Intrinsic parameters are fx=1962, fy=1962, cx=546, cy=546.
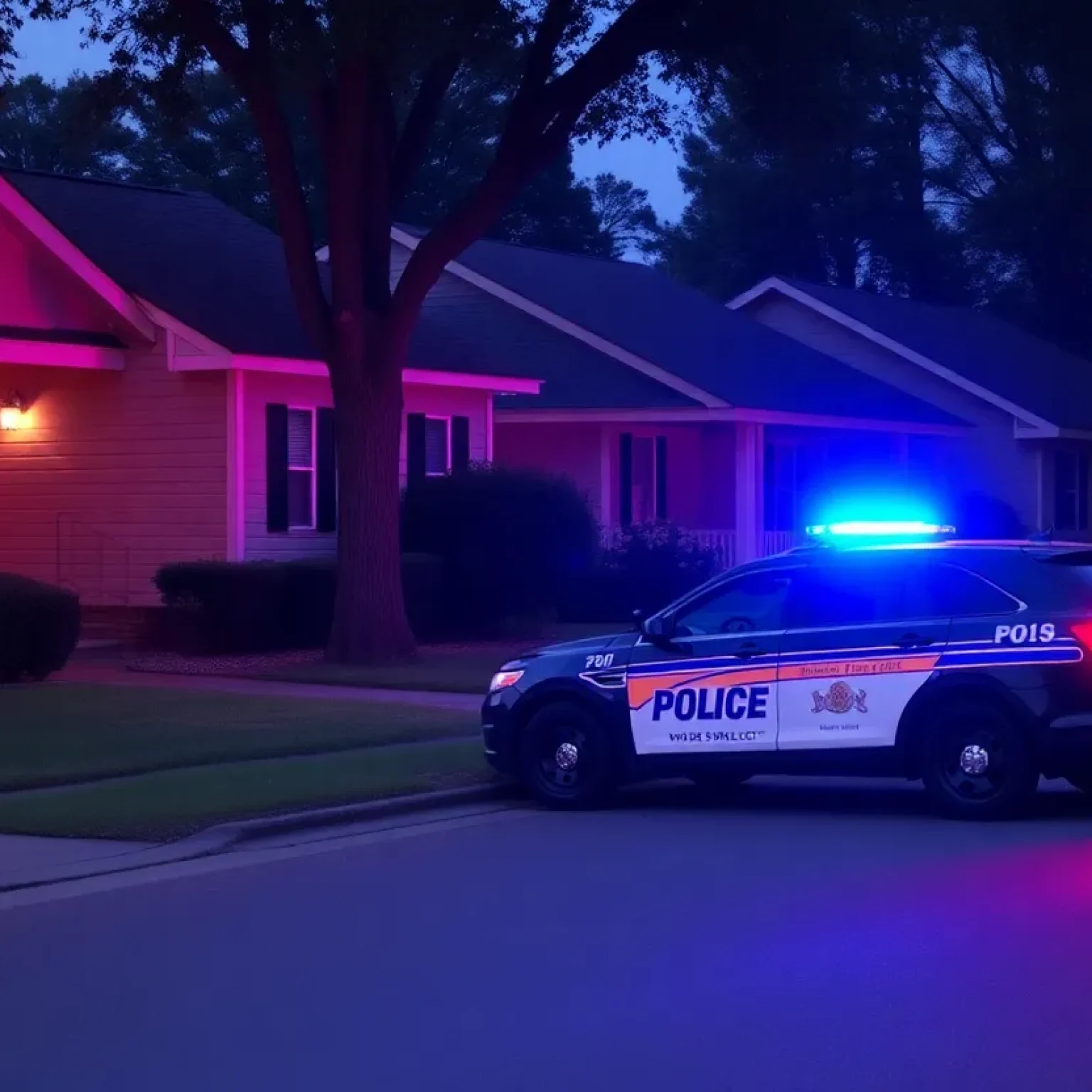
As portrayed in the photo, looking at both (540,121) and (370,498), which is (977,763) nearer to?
(540,121)

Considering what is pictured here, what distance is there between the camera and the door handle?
13.0m

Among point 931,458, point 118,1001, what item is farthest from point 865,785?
point 931,458

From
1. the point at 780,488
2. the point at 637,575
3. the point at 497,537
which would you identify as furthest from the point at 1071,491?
the point at 497,537

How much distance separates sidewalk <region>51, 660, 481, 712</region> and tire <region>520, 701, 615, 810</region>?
195 inches

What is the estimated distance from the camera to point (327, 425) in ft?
87.9

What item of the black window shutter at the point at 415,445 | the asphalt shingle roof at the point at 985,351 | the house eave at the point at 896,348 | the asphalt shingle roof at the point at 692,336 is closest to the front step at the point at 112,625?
the black window shutter at the point at 415,445

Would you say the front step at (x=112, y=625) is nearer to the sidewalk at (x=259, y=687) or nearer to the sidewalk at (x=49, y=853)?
the sidewalk at (x=259, y=687)

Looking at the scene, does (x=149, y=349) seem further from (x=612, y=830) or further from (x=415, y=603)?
(x=612, y=830)

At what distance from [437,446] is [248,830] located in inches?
659

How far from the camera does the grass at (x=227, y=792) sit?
479 inches

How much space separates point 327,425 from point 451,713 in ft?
31.6

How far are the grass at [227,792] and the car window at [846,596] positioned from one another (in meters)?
2.83

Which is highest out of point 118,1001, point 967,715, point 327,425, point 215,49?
point 215,49

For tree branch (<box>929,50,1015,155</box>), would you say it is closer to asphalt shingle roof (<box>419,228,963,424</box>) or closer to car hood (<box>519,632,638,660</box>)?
asphalt shingle roof (<box>419,228,963,424</box>)
